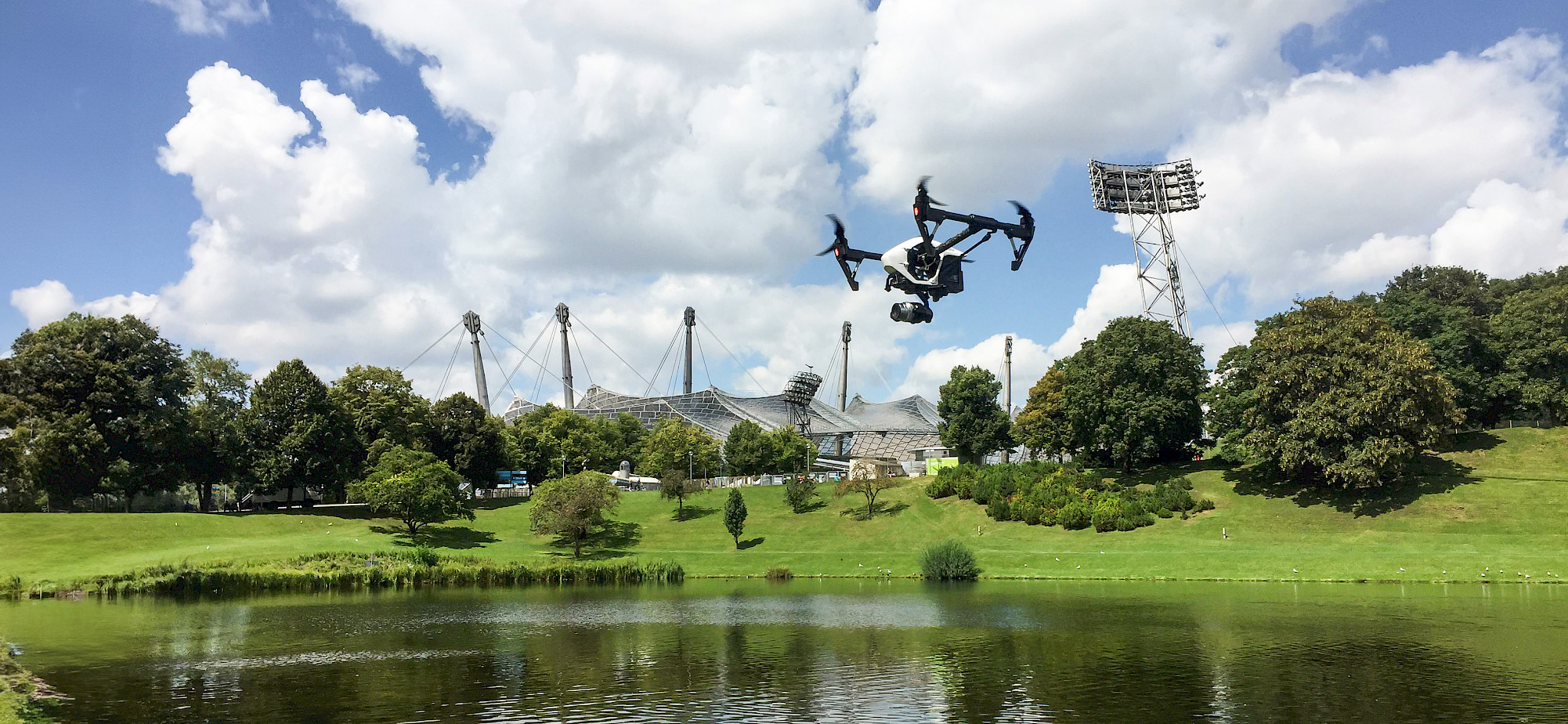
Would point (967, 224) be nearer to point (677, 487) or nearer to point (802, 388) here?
point (677, 487)

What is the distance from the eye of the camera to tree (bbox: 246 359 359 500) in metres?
87.6

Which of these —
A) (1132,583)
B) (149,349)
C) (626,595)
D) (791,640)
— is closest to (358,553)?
(626,595)

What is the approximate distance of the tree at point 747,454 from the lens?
114188mm

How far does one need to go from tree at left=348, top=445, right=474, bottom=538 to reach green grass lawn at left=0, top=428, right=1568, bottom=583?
2.05 meters

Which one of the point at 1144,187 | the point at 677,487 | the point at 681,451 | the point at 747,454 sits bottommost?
the point at 677,487

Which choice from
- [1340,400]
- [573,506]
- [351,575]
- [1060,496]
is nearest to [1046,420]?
[1060,496]

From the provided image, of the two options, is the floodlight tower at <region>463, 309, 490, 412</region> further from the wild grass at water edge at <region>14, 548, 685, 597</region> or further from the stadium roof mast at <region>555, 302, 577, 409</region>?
the wild grass at water edge at <region>14, 548, 685, 597</region>

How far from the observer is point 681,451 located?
355 feet

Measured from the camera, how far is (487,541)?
80.9 meters

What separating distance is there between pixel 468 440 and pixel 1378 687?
88.4m

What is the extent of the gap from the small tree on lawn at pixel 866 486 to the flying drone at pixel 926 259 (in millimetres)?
58963

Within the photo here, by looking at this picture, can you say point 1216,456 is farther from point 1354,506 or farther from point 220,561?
point 220,561

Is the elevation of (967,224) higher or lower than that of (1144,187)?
lower

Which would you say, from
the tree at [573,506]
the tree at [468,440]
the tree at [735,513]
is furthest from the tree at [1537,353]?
the tree at [468,440]
